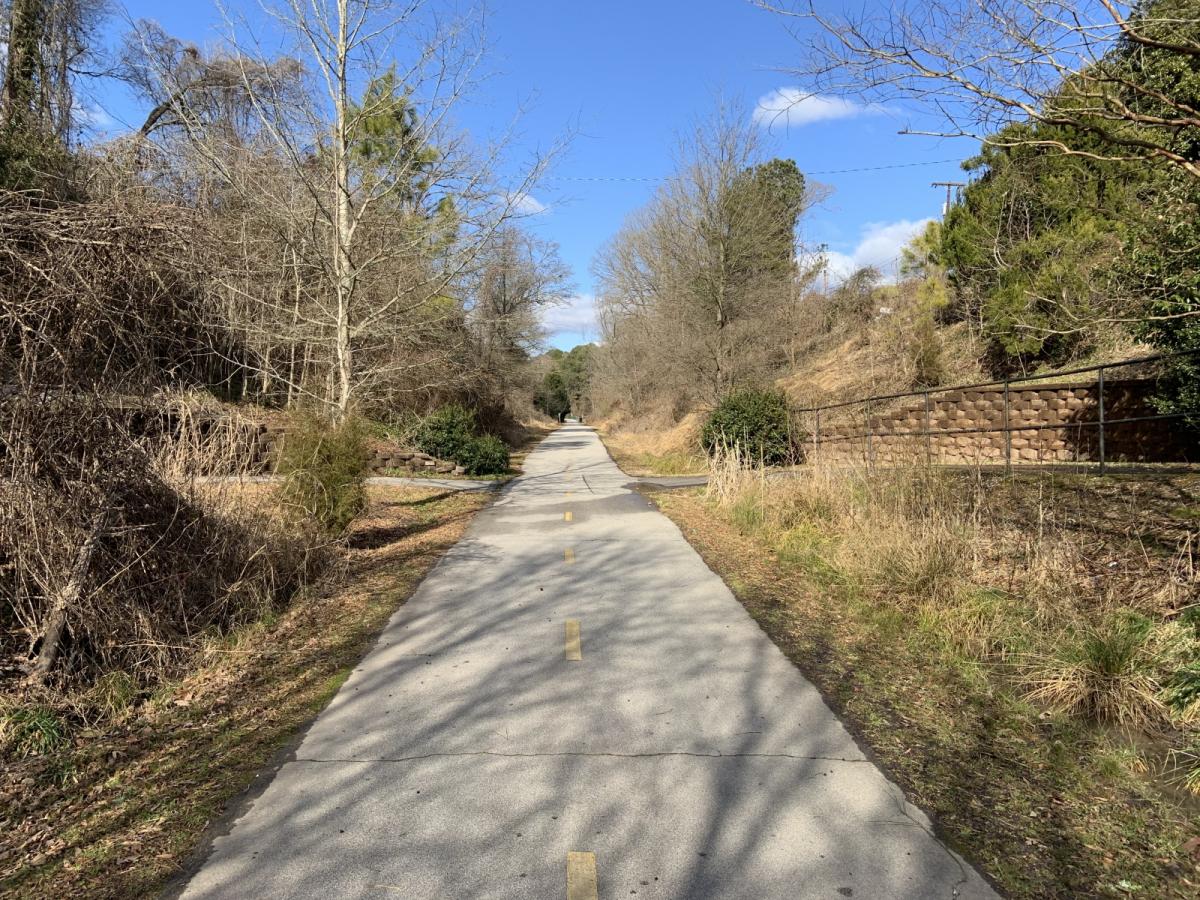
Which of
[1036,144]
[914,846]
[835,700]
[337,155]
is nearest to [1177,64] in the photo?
[1036,144]

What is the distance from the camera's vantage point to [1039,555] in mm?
6535

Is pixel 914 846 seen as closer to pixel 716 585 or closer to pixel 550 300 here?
pixel 716 585

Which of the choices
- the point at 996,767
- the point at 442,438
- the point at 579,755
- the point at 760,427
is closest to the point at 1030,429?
the point at 760,427

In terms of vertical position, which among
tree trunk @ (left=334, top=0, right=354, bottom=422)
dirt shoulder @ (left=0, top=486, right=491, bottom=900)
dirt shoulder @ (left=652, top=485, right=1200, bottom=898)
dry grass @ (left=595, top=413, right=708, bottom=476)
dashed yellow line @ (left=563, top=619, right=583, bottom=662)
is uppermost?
tree trunk @ (left=334, top=0, right=354, bottom=422)

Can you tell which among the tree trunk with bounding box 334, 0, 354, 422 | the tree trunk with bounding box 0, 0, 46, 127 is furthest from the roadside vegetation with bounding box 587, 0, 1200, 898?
the tree trunk with bounding box 0, 0, 46, 127

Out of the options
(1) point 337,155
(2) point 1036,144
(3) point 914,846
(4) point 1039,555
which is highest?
(1) point 337,155

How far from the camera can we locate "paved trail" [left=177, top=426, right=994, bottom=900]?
3.00 m

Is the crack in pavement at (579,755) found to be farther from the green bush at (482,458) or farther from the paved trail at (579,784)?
the green bush at (482,458)

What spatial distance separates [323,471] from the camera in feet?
31.3

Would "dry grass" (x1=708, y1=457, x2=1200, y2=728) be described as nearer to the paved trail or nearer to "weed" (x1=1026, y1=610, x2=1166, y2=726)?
"weed" (x1=1026, y1=610, x2=1166, y2=726)

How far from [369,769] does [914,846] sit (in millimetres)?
2657

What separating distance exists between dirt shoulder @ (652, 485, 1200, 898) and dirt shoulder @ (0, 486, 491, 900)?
3.43 metres

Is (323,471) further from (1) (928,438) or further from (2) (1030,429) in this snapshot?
(2) (1030,429)

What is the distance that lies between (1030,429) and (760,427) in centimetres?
720
